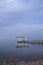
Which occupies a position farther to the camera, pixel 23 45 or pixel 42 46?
pixel 42 46

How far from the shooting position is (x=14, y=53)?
7.42 meters

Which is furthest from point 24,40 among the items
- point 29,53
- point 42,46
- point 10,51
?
point 42,46

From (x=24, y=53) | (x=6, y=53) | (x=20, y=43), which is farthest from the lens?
(x=24, y=53)

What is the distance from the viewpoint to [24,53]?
7.93m

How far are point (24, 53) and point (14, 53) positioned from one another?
2.32 ft

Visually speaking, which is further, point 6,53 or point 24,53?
point 24,53

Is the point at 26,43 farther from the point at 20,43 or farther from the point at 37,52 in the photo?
the point at 37,52

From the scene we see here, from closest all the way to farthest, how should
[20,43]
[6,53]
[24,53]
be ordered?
[20,43] → [6,53] → [24,53]

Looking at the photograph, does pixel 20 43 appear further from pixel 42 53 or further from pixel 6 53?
pixel 42 53

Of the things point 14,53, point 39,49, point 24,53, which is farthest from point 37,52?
point 14,53

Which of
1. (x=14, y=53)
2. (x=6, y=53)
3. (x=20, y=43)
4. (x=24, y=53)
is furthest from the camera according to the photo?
(x=24, y=53)

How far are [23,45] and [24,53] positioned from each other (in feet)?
6.34

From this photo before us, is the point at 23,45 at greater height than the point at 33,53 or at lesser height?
greater

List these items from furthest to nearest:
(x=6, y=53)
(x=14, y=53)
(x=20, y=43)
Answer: (x=14, y=53) < (x=6, y=53) < (x=20, y=43)
